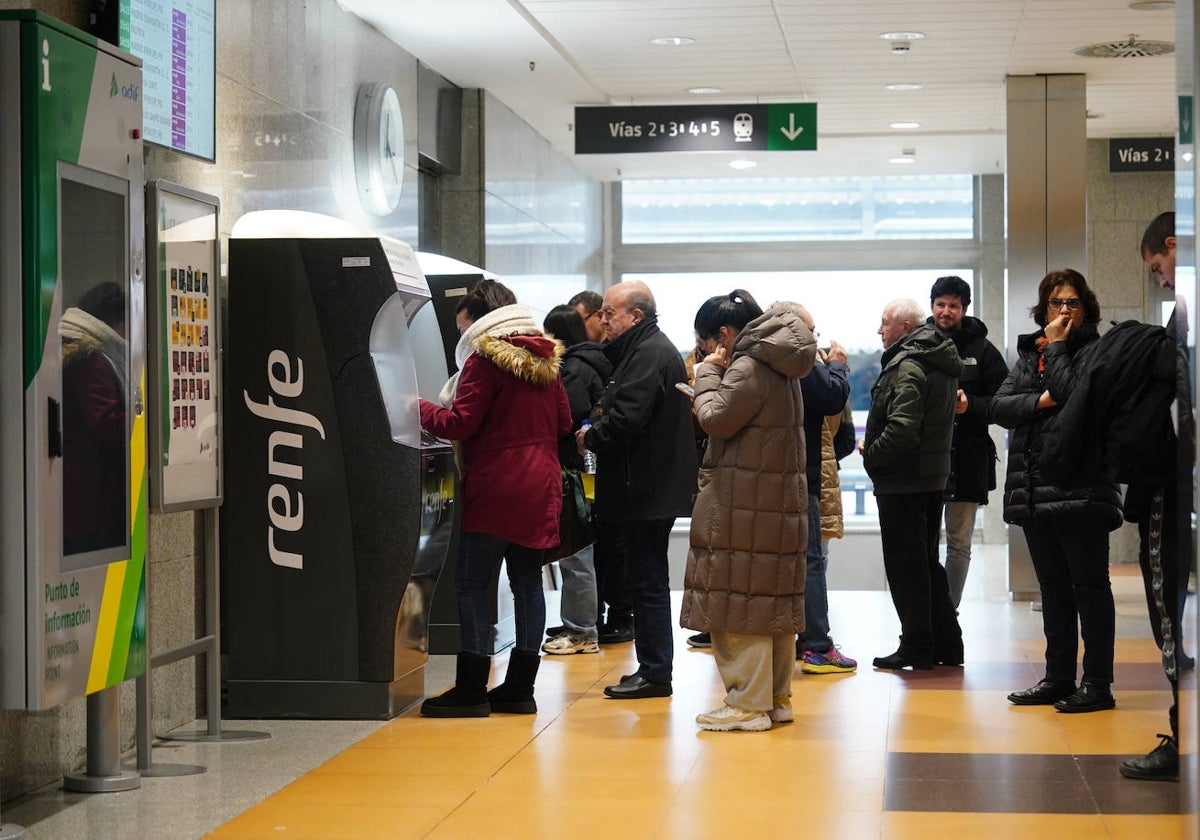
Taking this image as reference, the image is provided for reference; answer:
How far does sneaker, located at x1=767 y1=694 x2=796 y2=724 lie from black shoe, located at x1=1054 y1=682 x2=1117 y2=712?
988 millimetres

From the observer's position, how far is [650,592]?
19.4 ft

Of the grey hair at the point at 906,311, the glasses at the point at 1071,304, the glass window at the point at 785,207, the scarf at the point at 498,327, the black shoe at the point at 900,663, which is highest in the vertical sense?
the glass window at the point at 785,207

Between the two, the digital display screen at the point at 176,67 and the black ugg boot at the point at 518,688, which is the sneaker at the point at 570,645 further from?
the digital display screen at the point at 176,67

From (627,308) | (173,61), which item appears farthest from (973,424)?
(173,61)

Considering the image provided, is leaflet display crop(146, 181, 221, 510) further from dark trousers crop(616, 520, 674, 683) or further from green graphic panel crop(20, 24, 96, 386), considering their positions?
dark trousers crop(616, 520, 674, 683)

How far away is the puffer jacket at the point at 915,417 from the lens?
6.40 meters

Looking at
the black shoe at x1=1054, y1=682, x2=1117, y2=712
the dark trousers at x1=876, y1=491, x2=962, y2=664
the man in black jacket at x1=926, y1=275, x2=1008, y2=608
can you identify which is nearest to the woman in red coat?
the dark trousers at x1=876, y1=491, x2=962, y2=664

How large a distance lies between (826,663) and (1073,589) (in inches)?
55.1

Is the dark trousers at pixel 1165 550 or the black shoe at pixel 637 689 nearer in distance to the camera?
the dark trousers at pixel 1165 550

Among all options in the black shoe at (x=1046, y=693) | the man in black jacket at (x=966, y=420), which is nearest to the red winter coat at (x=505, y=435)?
the black shoe at (x=1046, y=693)

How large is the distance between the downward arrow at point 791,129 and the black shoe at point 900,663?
4.12 metres

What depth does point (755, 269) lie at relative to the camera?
15.7 metres

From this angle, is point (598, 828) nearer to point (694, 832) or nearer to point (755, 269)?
point (694, 832)

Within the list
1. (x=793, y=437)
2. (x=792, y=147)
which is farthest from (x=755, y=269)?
(x=793, y=437)
